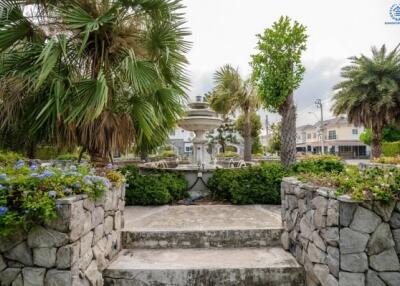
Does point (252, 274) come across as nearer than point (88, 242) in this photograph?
No

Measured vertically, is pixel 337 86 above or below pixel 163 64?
above

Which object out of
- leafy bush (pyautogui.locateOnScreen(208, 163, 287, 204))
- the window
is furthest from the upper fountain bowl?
the window

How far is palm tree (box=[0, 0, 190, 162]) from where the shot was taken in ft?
14.2

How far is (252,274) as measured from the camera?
3.11 metres

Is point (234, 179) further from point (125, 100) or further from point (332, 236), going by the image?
point (332, 236)

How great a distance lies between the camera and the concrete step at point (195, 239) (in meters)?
3.84

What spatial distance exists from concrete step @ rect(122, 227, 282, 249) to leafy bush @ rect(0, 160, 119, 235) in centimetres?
149

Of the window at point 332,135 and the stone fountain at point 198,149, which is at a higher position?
the window at point 332,135

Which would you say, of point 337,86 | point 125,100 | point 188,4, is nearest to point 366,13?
point 188,4

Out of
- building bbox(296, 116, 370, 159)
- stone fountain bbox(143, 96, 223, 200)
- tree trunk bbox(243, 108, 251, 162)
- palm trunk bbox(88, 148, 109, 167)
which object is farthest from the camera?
building bbox(296, 116, 370, 159)

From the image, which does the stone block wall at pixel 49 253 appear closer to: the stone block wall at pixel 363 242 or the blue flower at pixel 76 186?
the blue flower at pixel 76 186

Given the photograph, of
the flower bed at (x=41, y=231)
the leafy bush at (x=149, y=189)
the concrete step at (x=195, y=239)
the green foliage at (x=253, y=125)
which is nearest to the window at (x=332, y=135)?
the green foliage at (x=253, y=125)

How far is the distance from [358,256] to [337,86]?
18917 mm

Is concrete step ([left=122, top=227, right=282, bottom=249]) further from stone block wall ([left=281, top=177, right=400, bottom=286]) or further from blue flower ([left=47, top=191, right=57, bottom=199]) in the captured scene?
blue flower ([left=47, top=191, right=57, bottom=199])
